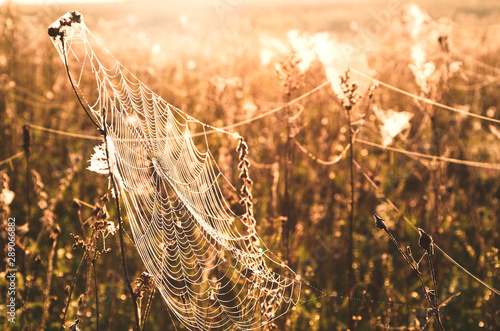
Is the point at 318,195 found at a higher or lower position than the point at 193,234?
higher

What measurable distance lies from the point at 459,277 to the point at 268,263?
1593mm

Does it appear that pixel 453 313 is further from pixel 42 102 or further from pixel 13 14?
pixel 42 102

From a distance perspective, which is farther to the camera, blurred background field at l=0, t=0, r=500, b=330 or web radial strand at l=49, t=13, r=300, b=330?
blurred background field at l=0, t=0, r=500, b=330

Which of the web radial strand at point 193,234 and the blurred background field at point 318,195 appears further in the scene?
the blurred background field at point 318,195

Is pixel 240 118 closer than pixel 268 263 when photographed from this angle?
No

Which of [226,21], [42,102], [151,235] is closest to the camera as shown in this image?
[151,235]

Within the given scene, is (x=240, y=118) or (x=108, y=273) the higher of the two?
(x=240, y=118)

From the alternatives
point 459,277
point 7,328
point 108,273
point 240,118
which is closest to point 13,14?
point 240,118

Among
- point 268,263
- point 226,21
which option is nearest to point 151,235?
point 268,263

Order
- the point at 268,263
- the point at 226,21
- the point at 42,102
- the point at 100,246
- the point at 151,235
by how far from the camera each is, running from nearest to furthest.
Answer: the point at 268,263 → the point at 151,235 → the point at 100,246 → the point at 42,102 → the point at 226,21

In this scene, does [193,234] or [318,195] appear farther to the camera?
[318,195]

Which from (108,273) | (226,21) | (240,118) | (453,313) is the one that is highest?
(226,21)

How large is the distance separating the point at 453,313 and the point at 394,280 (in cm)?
51

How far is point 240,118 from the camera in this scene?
4637mm
